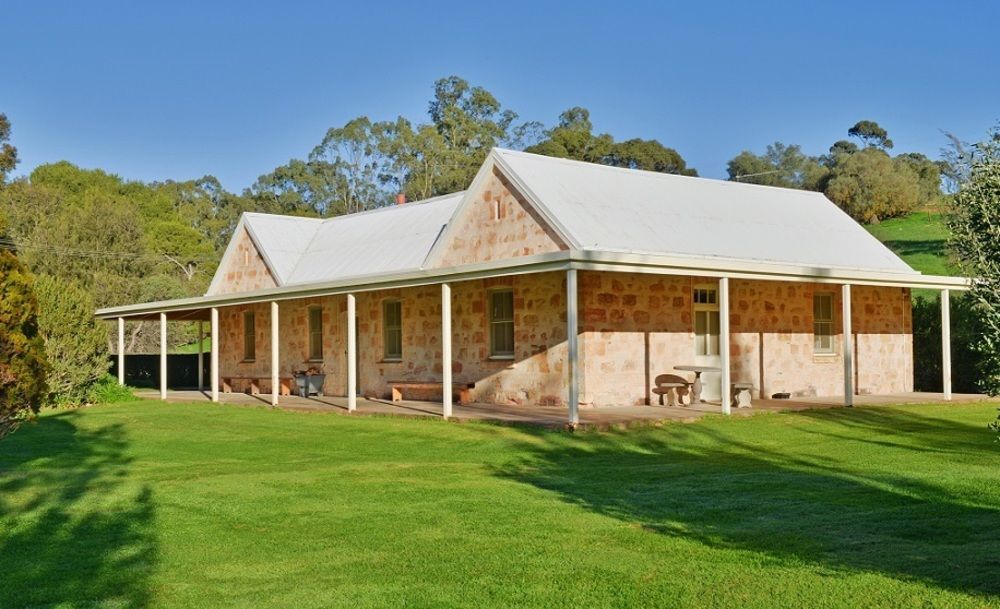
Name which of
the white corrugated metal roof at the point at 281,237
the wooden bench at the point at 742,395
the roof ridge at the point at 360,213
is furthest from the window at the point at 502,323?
the white corrugated metal roof at the point at 281,237

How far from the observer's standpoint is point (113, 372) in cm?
3403

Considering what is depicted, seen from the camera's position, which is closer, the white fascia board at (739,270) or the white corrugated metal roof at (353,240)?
the white fascia board at (739,270)

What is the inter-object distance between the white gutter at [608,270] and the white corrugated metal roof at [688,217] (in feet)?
4.02

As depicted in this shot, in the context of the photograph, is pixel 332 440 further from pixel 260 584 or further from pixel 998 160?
pixel 998 160

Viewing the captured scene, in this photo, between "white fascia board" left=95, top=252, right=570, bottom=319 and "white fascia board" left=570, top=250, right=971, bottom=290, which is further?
"white fascia board" left=95, top=252, right=570, bottom=319

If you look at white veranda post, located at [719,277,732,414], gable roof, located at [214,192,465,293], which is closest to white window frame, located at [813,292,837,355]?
white veranda post, located at [719,277,732,414]

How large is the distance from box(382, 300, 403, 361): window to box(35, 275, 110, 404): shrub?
21.2ft

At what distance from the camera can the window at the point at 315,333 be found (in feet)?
81.3

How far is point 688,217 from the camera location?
20.3 meters

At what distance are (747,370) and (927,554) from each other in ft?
43.7

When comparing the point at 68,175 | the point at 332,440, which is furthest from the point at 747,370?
the point at 68,175

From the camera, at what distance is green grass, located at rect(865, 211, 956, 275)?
139 ft

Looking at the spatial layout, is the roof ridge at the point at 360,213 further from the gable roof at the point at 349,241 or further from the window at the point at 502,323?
the window at the point at 502,323

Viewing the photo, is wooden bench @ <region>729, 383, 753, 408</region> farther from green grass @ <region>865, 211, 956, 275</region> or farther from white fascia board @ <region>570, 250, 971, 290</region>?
green grass @ <region>865, 211, 956, 275</region>
